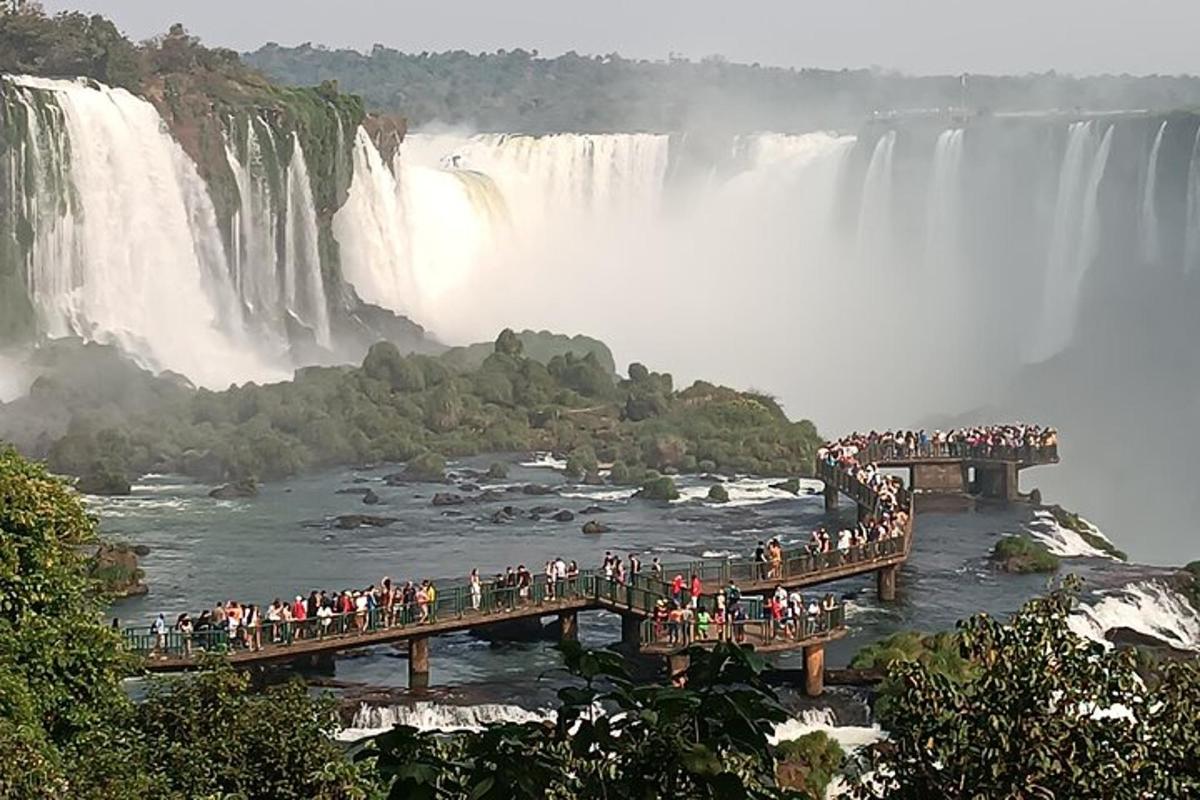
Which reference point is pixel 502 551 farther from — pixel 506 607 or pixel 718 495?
pixel 506 607

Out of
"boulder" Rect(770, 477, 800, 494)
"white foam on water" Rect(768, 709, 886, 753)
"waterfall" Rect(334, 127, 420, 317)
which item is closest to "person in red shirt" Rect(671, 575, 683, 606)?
"white foam on water" Rect(768, 709, 886, 753)

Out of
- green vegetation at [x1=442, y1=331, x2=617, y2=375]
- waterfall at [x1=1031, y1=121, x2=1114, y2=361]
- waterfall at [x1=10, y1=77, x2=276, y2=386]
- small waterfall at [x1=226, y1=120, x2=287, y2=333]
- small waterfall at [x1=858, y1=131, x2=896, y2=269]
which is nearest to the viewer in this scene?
waterfall at [x1=10, y1=77, x2=276, y2=386]

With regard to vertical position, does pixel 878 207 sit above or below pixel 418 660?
above

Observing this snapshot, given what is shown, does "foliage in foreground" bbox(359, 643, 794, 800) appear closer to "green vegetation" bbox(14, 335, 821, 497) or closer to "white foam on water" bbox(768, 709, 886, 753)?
"white foam on water" bbox(768, 709, 886, 753)

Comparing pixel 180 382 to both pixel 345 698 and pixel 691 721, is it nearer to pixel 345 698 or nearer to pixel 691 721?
pixel 345 698

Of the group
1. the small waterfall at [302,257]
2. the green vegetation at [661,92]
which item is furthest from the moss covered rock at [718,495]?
the green vegetation at [661,92]

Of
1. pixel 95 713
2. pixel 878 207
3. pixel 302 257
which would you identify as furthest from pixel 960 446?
pixel 878 207
